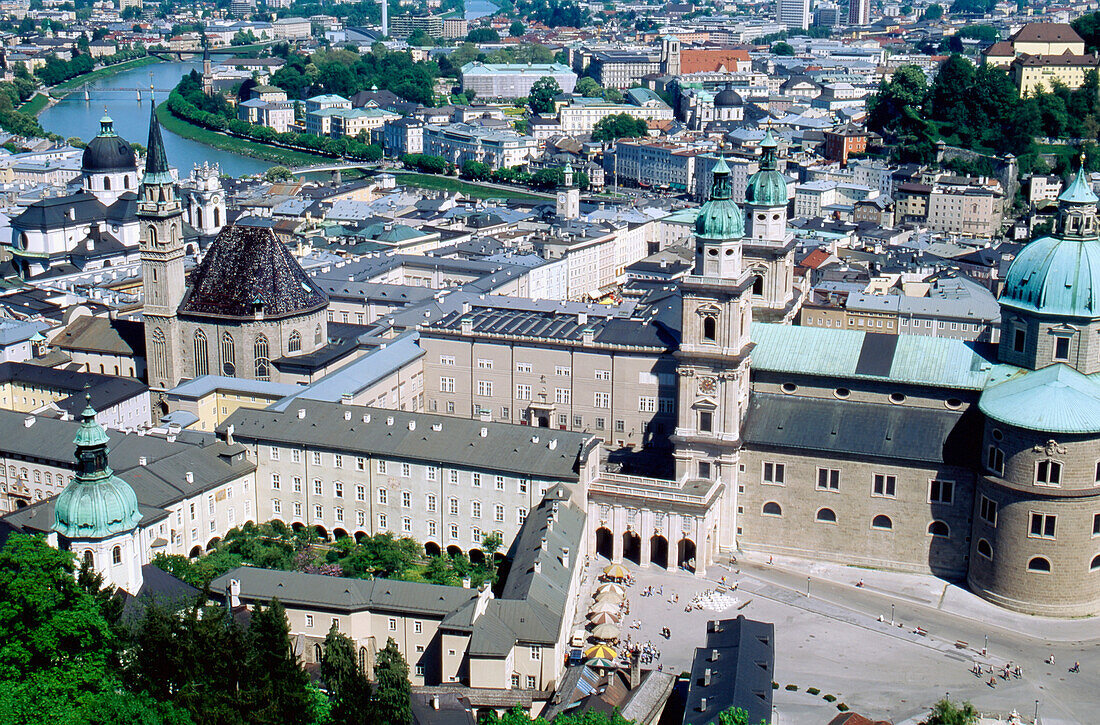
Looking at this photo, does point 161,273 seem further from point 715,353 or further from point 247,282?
point 715,353

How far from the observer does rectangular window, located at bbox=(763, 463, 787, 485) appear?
230ft

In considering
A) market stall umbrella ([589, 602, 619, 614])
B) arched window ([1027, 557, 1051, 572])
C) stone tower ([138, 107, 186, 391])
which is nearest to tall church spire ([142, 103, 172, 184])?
stone tower ([138, 107, 186, 391])

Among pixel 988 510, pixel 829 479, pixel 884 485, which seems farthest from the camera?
pixel 829 479

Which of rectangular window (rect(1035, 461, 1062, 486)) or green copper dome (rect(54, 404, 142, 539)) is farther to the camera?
rectangular window (rect(1035, 461, 1062, 486))

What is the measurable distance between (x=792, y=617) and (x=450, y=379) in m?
31.6

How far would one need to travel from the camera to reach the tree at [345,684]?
143ft

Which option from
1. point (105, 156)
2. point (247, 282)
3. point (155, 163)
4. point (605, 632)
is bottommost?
point (605, 632)

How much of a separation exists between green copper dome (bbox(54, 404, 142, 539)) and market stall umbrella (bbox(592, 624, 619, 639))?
20327 mm

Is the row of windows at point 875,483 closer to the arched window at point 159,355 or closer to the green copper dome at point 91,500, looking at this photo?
the green copper dome at point 91,500

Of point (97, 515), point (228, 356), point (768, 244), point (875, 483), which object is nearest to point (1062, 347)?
point (875, 483)

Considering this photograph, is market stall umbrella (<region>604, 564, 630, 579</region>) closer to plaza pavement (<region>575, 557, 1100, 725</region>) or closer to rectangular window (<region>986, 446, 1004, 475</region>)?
plaza pavement (<region>575, 557, 1100, 725</region>)

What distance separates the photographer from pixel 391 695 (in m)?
46.3

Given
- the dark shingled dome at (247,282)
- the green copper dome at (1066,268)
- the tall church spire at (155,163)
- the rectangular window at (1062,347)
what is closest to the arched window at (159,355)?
the dark shingled dome at (247,282)

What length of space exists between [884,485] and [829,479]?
2778 millimetres
